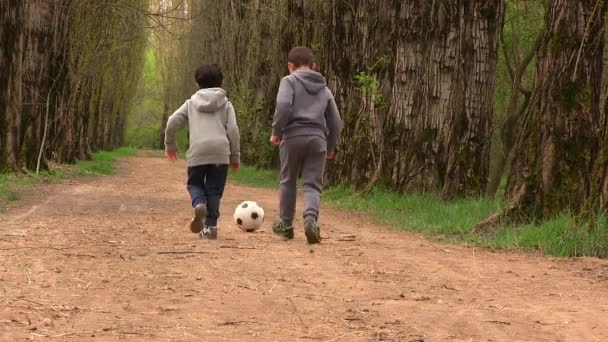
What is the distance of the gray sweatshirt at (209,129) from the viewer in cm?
852

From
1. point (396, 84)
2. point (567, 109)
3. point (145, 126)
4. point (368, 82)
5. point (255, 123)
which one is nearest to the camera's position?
point (567, 109)

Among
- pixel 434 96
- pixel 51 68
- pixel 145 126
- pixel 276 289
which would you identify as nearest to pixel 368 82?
pixel 434 96

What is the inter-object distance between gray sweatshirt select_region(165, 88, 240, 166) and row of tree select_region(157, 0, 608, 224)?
3056mm

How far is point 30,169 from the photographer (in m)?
19.1

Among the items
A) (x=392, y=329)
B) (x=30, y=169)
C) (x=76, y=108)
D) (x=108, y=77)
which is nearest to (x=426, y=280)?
(x=392, y=329)

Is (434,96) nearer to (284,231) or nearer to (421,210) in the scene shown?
(421,210)

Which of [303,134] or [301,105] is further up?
[301,105]

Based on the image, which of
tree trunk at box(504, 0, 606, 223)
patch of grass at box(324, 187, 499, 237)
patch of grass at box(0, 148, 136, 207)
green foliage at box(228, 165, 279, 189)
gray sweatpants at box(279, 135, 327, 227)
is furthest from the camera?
green foliage at box(228, 165, 279, 189)

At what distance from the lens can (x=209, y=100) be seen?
8594mm

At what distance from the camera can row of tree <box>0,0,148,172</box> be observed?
17.6 m

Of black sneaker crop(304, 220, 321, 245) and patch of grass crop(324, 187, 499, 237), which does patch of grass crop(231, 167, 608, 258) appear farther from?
black sneaker crop(304, 220, 321, 245)

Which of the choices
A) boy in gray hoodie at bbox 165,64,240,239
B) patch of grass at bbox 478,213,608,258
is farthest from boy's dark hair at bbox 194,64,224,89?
patch of grass at bbox 478,213,608,258

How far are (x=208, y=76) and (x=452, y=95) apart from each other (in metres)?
6.07

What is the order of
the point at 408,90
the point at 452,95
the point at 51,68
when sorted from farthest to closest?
the point at 51,68, the point at 408,90, the point at 452,95
